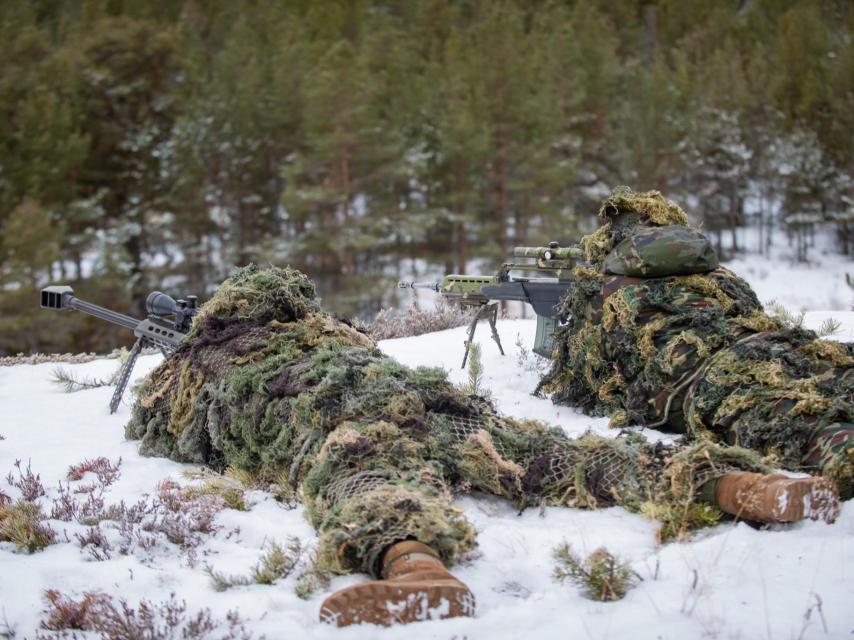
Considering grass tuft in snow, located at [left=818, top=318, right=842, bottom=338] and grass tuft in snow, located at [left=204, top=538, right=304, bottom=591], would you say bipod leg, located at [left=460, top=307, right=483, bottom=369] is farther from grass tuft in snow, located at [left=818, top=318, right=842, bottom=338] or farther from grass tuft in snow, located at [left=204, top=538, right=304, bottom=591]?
grass tuft in snow, located at [left=204, top=538, right=304, bottom=591]

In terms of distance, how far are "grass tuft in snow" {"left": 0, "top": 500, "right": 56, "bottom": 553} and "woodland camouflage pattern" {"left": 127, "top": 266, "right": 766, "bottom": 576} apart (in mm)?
1073

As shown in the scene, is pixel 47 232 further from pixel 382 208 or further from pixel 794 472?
pixel 794 472

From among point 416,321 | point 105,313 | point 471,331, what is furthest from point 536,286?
point 105,313

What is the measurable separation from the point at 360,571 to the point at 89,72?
31.5 m

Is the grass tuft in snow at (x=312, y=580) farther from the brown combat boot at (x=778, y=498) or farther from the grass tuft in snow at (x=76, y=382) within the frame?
the grass tuft in snow at (x=76, y=382)

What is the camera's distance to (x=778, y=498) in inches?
117

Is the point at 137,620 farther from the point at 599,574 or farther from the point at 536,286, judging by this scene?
the point at 536,286

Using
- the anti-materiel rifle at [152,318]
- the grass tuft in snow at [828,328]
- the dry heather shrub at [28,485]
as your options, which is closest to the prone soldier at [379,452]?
the dry heather shrub at [28,485]

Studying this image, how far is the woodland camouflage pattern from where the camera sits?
3113mm

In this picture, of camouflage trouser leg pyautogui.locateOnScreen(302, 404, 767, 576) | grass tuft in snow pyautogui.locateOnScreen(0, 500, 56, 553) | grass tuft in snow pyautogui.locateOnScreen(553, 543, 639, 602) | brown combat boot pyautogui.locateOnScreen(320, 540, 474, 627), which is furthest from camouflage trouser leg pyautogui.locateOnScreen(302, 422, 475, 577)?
grass tuft in snow pyautogui.locateOnScreen(0, 500, 56, 553)

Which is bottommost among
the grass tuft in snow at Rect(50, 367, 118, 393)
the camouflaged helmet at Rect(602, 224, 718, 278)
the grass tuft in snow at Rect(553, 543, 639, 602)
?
the grass tuft in snow at Rect(50, 367, 118, 393)

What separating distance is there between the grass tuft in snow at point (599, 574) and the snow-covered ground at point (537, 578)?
40 millimetres

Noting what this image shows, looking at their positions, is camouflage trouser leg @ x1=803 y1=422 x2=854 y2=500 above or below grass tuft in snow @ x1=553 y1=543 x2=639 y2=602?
above

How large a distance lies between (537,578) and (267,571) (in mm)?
1062
